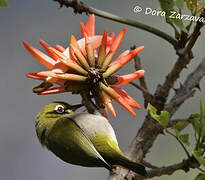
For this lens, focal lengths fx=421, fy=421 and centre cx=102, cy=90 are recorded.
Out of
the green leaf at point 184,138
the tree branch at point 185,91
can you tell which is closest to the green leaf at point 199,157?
the green leaf at point 184,138

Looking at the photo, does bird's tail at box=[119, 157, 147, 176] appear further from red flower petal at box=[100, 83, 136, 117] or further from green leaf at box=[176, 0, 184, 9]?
green leaf at box=[176, 0, 184, 9]

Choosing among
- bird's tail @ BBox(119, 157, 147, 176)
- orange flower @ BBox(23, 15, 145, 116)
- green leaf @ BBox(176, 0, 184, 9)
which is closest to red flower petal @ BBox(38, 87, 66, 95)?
orange flower @ BBox(23, 15, 145, 116)

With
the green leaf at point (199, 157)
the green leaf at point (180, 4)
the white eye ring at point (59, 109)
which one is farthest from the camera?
the white eye ring at point (59, 109)

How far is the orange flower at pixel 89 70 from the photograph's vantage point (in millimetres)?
1771

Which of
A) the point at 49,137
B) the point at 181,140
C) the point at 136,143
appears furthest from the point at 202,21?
the point at 49,137

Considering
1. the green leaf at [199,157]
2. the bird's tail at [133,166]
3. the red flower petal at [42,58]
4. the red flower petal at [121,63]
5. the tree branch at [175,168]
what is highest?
the red flower petal at [42,58]

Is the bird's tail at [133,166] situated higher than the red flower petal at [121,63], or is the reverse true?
the red flower petal at [121,63]

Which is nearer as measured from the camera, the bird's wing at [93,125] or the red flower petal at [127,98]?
the red flower petal at [127,98]

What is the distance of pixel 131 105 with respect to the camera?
1.79 meters

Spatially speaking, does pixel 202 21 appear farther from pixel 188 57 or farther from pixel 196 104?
pixel 196 104

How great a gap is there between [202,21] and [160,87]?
41 cm

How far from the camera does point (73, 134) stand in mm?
2213

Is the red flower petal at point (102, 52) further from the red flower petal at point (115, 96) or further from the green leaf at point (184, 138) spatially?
the green leaf at point (184, 138)

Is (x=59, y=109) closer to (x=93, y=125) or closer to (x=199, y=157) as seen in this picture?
(x=93, y=125)
